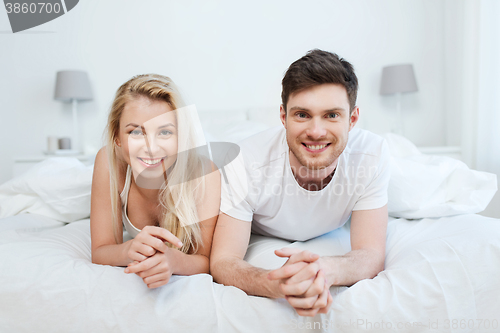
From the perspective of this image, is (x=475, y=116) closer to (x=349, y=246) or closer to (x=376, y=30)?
(x=376, y=30)

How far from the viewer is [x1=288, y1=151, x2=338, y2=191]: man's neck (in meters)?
1.11

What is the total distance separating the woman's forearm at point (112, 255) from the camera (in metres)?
0.93

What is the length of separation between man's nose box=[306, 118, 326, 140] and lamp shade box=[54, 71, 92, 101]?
224cm

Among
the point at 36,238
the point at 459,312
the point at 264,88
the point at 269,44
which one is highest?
the point at 269,44

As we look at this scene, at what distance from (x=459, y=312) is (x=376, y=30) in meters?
2.64

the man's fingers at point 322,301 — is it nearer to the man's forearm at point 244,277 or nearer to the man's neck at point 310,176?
the man's forearm at point 244,277

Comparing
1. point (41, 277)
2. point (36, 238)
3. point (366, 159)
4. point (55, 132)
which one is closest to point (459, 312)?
point (366, 159)

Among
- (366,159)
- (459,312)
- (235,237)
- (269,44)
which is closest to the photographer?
(459,312)

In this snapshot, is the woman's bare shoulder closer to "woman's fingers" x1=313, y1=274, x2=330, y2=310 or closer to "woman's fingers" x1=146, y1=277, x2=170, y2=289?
"woman's fingers" x1=146, y1=277, x2=170, y2=289

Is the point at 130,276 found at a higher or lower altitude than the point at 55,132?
lower

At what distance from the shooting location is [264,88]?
2938 millimetres

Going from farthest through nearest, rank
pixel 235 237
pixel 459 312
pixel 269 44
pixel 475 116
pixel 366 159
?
pixel 269 44, pixel 475 116, pixel 366 159, pixel 235 237, pixel 459 312

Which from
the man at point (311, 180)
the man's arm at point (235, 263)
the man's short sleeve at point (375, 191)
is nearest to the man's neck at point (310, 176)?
the man at point (311, 180)

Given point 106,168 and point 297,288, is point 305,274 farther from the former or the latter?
point 106,168
